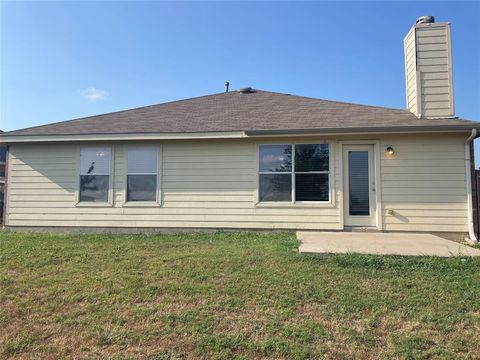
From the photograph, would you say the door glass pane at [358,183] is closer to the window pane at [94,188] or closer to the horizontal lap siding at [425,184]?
the horizontal lap siding at [425,184]

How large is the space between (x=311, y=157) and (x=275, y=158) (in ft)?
2.82

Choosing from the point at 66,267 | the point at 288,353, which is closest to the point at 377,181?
the point at 288,353

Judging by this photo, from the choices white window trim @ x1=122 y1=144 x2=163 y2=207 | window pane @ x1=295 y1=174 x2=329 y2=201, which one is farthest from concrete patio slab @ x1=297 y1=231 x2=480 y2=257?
white window trim @ x1=122 y1=144 x2=163 y2=207

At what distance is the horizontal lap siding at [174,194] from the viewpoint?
818cm

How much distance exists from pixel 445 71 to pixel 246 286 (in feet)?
24.5

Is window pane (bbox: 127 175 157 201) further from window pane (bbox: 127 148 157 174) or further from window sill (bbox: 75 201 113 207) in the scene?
window sill (bbox: 75 201 113 207)

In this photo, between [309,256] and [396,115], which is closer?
[309,256]

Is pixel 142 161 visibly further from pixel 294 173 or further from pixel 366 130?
pixel 366 130

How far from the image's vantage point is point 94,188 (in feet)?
29.0

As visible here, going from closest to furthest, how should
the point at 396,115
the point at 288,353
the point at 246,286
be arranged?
the point at 288,353 < the point at 246,286 < the point at 396,115

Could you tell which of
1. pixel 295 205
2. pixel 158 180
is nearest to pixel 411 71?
pixel 295 205

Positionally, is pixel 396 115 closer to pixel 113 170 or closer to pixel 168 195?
pixel 168 195

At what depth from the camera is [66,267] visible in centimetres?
508

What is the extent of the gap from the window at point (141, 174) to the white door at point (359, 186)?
4.73m
